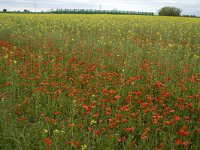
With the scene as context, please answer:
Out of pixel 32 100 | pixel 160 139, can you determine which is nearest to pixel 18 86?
pixel 32 100

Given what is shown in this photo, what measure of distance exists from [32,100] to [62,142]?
1.88m

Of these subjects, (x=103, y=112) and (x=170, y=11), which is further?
(x=170, y=11)

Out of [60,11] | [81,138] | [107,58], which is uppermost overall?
[60,11]

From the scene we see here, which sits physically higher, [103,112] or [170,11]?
[170,11]

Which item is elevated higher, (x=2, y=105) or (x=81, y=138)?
(x=2, y=105)

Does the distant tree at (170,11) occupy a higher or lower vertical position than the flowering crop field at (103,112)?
higher

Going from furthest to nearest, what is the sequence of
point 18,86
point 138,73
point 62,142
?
point 138,73 → point 18,86 → point 62,142

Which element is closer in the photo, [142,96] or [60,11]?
[142,96]

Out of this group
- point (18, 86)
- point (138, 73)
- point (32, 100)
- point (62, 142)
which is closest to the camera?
point (62, 142)

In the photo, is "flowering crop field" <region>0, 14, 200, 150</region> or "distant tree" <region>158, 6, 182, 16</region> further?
→ "distant tree" <region>158, 6, 182, 16</region>

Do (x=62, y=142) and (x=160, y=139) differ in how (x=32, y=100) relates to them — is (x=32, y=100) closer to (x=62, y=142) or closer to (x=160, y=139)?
(x=62, y=142)

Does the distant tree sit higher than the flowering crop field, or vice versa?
the distant tree

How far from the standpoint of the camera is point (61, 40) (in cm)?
1098

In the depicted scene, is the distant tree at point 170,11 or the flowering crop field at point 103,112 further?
the distant tree at point 170,11
